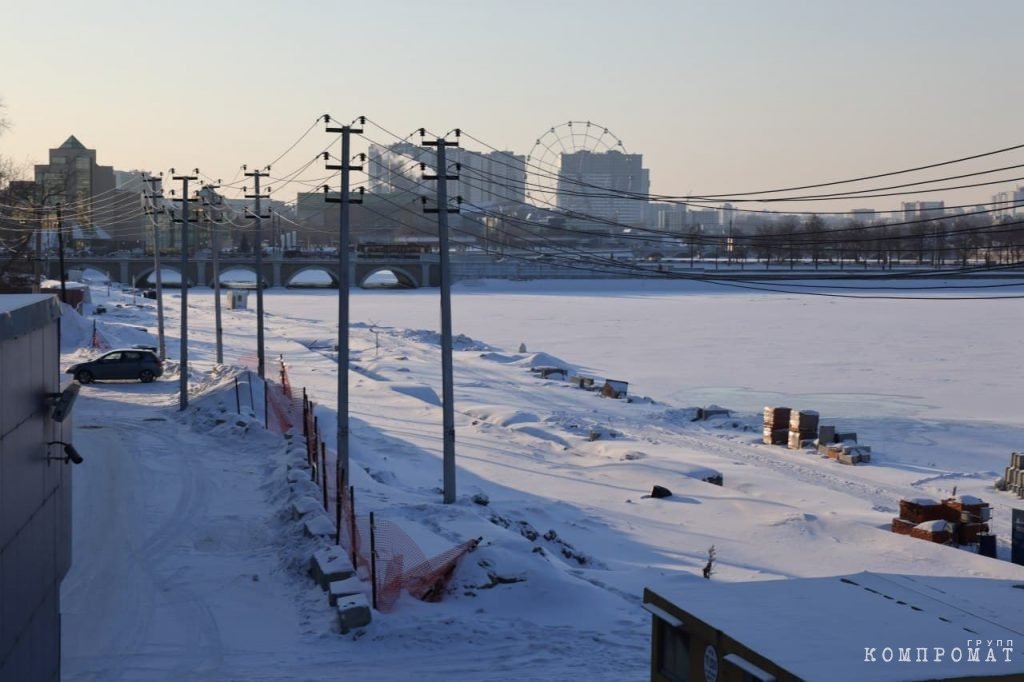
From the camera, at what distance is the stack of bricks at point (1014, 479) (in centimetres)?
2173

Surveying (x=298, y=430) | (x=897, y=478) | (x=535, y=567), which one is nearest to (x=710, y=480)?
(x=897, y=478)

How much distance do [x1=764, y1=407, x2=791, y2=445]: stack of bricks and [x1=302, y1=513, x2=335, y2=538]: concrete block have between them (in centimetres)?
1558

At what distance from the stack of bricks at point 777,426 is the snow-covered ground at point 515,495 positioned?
1.96ft

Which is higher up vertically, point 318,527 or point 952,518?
point 318,527

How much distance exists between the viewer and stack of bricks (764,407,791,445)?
27.2 meters

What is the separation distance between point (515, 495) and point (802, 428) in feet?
30.9

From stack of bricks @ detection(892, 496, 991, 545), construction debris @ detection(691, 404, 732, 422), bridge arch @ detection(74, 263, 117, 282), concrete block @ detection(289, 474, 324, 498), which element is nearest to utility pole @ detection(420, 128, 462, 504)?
concrete block @ detection(289, 474, 324, 498)

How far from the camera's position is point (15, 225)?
70.7 metres

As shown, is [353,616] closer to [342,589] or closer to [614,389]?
[342,589]

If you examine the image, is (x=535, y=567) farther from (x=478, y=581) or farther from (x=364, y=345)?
(x=364, y=345)

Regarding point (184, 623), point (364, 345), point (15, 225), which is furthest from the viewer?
point (15, 225)

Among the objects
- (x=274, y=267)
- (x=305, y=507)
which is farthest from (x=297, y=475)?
(x=274, y=267)

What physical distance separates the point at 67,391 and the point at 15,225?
220ft

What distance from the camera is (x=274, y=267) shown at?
10825cm
